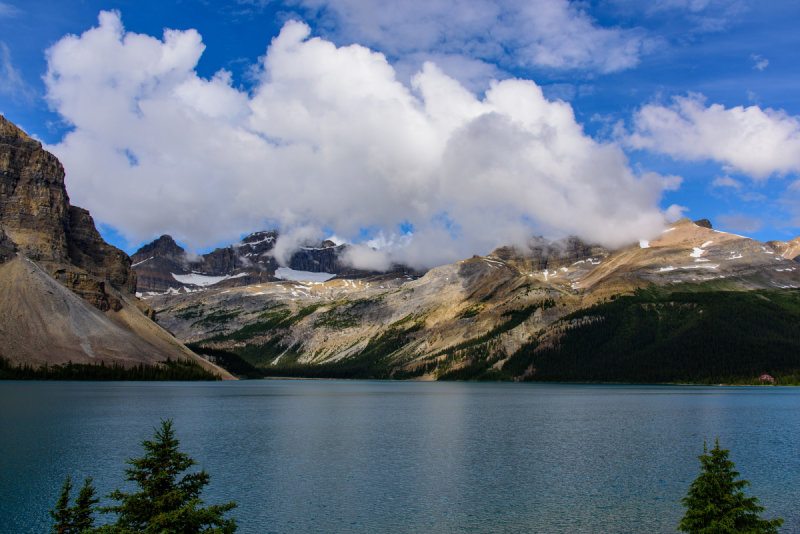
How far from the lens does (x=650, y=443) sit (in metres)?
68.1

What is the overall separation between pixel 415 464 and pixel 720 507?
36.3 m

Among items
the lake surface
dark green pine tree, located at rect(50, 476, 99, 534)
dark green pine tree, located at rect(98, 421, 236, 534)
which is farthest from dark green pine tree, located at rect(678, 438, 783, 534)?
dark green pine tree, located at rect(50, 476, 99, 534)

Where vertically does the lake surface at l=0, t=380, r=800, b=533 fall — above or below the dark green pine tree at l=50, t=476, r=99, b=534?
below

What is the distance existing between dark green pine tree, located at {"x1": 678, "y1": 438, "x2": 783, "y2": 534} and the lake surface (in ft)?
49.0

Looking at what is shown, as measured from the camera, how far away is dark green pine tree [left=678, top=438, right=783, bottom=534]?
2106 centimetres

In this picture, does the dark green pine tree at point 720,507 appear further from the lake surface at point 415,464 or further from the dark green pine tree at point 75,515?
the dark green pine tree at point 75,515

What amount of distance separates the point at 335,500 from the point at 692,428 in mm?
63040

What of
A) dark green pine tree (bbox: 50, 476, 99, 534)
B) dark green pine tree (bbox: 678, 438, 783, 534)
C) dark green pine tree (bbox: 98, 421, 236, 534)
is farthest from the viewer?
Result: dark green pine tree (bbox: 678, 438, 783, 534)

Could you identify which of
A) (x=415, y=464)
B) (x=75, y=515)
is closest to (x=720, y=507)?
(x=75, y=515)

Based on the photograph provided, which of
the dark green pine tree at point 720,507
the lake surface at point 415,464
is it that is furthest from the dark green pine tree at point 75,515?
the dark green pine tree at point 720,507

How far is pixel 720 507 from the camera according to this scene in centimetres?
2161

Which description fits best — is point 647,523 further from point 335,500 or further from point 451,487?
point 335,500

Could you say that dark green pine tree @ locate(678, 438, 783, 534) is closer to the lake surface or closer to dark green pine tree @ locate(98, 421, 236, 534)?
the lake surface

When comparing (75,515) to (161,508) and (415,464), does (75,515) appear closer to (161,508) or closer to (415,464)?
(161,508)
